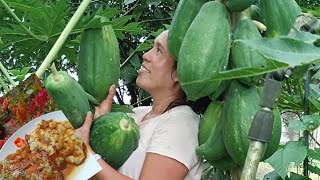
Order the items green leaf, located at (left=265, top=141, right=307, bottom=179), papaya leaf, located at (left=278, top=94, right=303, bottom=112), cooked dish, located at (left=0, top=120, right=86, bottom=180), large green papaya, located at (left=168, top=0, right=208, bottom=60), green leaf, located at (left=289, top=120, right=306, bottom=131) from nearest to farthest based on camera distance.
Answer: cooked dish, located at (left=0, top=120, right=86, bottom=180) < large green papaya, located at (left=168, top=0, right=208, bottom=60) < green leaf, located at (left=265, top=141, right=307, bottom=179) < green leaf, located at (left=289, top=120, right=306, bottom=131) < papaya leaf, located at (left=278, top=94, right=303, bottom=112)

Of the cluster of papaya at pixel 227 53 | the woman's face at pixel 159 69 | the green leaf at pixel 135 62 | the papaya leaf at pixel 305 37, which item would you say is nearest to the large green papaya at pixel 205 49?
the cluster of papaya at pixel 227 53

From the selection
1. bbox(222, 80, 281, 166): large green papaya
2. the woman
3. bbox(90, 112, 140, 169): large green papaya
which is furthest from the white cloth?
bbox(222, 80, 281, 166): large green papaya

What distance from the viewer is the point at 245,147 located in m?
0.96

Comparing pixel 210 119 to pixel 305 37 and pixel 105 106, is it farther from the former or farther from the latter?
pixel 305 37

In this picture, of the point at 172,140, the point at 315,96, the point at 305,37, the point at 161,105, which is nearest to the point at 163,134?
the point at 172,140

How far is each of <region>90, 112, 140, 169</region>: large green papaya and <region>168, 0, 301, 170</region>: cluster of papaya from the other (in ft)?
0.65

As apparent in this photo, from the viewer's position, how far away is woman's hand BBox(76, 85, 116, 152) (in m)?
1.13

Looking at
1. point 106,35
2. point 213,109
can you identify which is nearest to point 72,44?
point 106,35

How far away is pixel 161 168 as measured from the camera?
1.36m

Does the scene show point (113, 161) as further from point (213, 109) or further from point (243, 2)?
point (243, 2)

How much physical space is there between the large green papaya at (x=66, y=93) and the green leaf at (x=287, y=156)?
0.48m

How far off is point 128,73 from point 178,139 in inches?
33.2

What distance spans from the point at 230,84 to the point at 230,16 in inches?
4.6

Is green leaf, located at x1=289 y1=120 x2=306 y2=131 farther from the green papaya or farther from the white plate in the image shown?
the white plate
